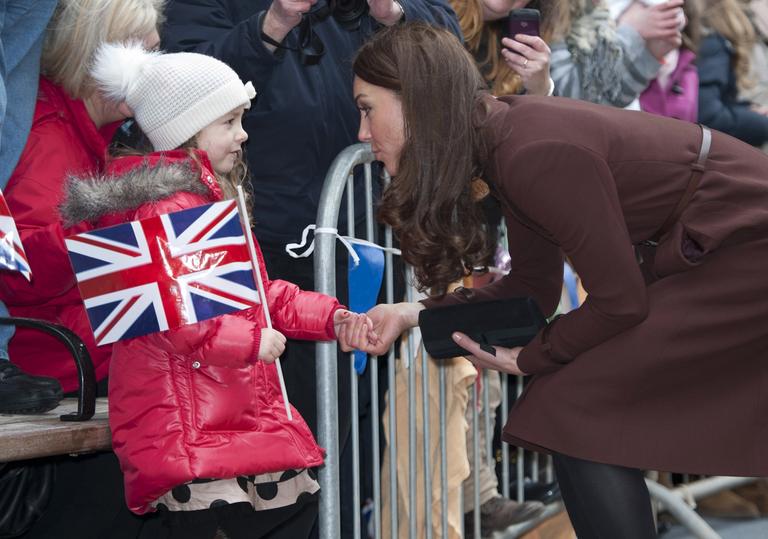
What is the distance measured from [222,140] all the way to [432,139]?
0.56 metres

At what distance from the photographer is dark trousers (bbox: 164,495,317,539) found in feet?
9.60

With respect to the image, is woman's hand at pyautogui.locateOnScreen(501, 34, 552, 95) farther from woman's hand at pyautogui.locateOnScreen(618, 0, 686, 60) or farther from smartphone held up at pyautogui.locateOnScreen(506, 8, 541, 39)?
woman's hand at pyautogui.locateOnScreen(618, 0, 686, 60)

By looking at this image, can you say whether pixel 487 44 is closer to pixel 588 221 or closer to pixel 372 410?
pixel 372 410

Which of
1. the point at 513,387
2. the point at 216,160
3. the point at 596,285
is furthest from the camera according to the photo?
the point at 513,387

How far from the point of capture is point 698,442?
298 centimetres

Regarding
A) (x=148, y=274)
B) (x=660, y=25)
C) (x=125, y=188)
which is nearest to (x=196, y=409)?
(x=148, y=274)

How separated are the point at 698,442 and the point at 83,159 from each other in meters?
1.69

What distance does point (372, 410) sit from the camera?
12.7 feet

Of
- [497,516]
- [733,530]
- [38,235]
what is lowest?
[733,530]

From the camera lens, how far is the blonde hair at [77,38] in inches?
131

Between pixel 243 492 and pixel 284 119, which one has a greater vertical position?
pixel 284 119

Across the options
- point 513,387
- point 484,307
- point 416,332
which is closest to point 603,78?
point 513,387

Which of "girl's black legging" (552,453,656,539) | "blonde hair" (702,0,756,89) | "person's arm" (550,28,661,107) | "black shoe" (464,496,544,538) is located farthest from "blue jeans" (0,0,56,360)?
"blonde hair" (702,0,756,89)

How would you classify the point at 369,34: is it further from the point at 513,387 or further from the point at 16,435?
the point at 16,435
